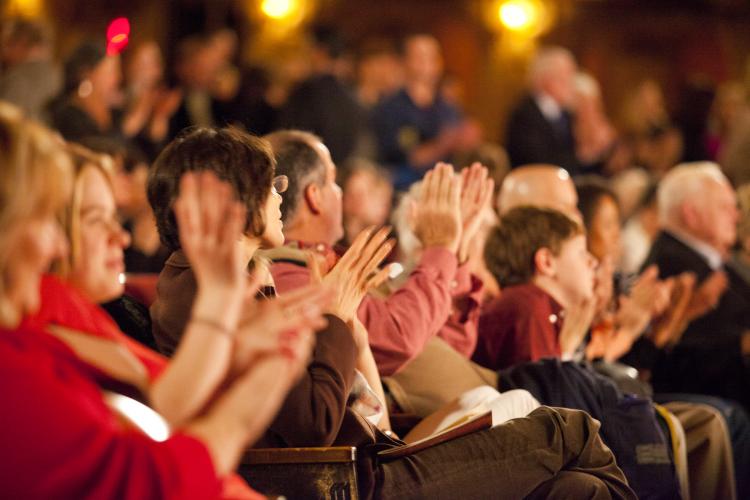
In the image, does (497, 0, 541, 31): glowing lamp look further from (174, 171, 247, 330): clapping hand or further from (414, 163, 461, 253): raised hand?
(174, 171, 247, 330): clapping hand

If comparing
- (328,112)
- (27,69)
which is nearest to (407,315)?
(27,69)

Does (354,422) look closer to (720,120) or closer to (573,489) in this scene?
(573,489)

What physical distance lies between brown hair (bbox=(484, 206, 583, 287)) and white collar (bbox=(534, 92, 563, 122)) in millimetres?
3859

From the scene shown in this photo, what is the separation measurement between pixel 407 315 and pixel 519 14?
8.76 metres

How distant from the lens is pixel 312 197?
3.06 meters

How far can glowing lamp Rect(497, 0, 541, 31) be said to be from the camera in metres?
11.1

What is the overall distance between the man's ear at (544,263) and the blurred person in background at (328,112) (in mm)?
3401

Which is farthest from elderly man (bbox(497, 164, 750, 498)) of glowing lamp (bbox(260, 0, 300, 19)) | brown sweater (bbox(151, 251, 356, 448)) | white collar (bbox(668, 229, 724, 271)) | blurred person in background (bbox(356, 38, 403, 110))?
glowing lamp (bbox(260, 0, 300, 19))

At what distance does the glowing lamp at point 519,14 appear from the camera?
11.1 meters

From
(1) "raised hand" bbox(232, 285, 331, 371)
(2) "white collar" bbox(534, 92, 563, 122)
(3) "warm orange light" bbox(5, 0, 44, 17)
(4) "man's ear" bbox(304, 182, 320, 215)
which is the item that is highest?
(3) "warm orange light" bbox(5, 0, 44, 17)

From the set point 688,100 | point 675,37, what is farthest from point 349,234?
point 675,37

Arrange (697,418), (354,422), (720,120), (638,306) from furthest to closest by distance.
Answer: (720,120) < (638,306) < (697,418) < (354,422)

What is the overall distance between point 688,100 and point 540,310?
5.98 meters

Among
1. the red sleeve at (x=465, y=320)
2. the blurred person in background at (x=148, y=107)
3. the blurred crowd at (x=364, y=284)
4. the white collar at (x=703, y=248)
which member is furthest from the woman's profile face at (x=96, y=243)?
the blurred person in background at (x=148, y=107)
